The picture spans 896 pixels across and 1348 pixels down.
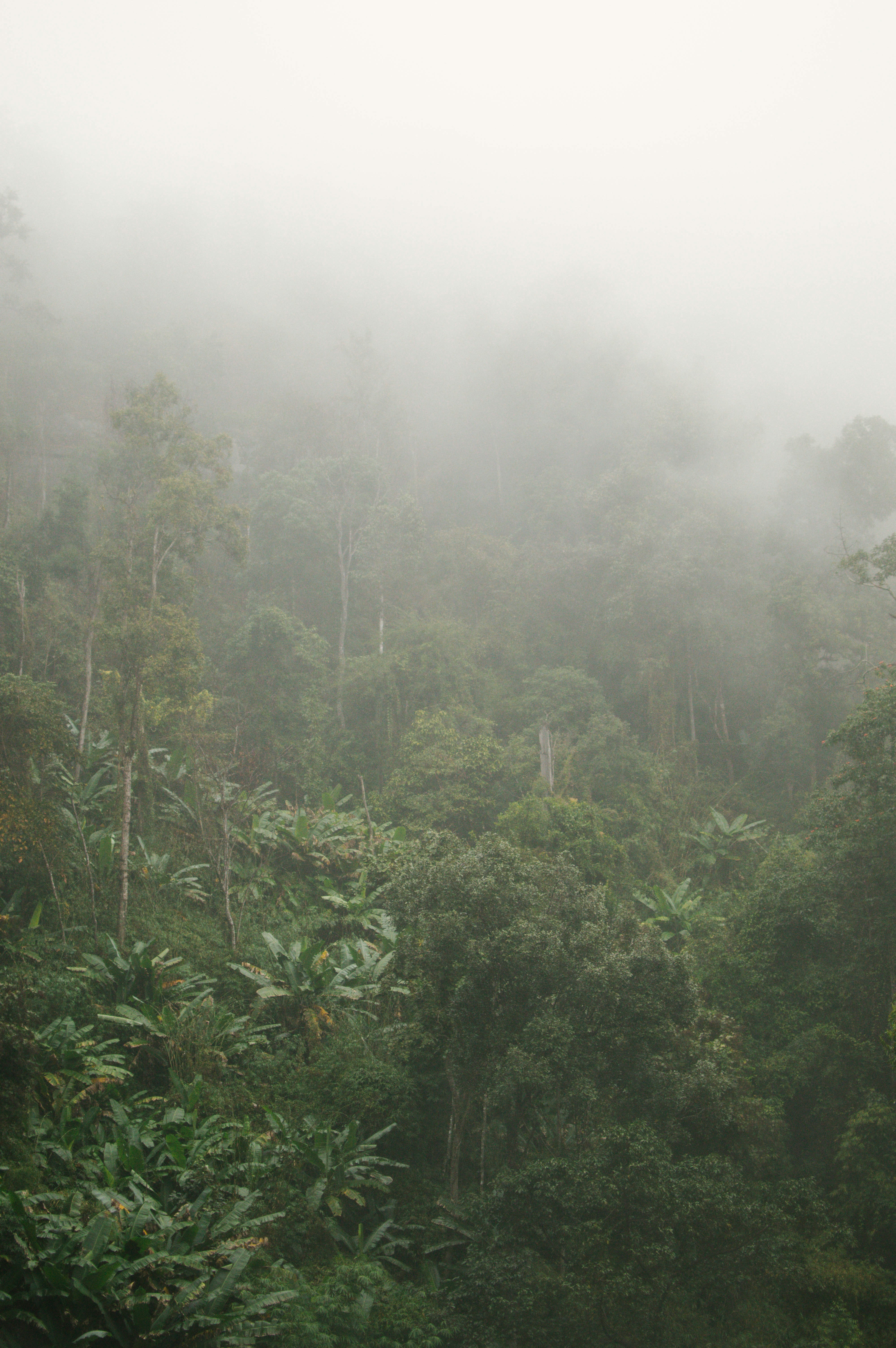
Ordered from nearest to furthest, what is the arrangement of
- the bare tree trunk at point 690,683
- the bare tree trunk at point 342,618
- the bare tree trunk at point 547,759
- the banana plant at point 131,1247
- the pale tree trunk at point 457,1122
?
1. the banana plant at point 131,1247
2. the pale tree trunk at point 457,1122
3. the bare tree trunk at point 547,759
4. the bare tree trunk at point 342,618
5. the bare tree trunk at point 690,683

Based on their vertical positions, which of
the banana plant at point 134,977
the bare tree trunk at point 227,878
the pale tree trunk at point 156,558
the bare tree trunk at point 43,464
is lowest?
the banana plant at point 134,977

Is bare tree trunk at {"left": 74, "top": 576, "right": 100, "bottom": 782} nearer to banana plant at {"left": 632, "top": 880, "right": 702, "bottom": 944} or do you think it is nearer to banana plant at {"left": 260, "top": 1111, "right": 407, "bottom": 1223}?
banana plant at {"left": 260, "top": 1111, "right": 407, "bottom": 1223}

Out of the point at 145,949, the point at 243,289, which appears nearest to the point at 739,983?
the point at 145,949

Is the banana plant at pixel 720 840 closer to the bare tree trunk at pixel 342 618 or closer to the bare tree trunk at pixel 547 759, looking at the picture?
the bare tree trunk at pixel 547 759

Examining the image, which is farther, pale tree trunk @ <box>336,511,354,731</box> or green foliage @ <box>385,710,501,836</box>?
pale tree trunk @ <box>336,511,354,731</box>

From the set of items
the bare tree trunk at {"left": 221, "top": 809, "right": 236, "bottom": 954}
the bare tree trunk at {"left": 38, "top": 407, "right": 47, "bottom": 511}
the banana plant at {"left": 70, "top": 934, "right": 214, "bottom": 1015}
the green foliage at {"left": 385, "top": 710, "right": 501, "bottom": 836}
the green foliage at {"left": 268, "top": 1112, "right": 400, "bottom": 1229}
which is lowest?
the green foliage at {"left": 268, "top": 1112, "right": 400, "bottom": 1229}

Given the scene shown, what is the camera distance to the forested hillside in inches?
272

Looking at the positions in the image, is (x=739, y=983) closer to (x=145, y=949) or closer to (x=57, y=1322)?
(x=145, y=949)

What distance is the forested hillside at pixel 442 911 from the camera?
690 centimetres

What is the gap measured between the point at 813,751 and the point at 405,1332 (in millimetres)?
17822

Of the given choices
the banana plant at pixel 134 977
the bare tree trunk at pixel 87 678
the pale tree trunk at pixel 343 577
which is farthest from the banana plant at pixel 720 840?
the bare tree trunk at pixel 87 678

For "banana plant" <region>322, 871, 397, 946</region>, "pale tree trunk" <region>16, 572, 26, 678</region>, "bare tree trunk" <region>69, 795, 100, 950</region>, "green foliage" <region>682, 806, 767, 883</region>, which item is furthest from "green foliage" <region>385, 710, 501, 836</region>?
"pale tree trunk" <region>16, 572, 26, 678</region>

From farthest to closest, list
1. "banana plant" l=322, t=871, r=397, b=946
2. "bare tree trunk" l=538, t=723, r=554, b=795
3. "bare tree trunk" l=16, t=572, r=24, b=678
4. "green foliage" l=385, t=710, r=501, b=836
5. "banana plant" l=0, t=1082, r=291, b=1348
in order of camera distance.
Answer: "bare tree trunk" l=538, t=723, r=554, b=795, "green foliage" l=385, t=710, r=501, b=836, "bare tree trunk" l=16, t=572, r=24, b=678, "banana plant" l=322, t=871, r=397, b=946, "banana plant" l=0, t=1082, r=291, b=1348

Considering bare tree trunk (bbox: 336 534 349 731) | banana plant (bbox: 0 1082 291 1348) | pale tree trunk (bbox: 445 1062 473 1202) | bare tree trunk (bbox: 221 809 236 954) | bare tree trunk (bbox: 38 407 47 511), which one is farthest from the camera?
bare tree trunk (bbox: 38 407 47 511)
